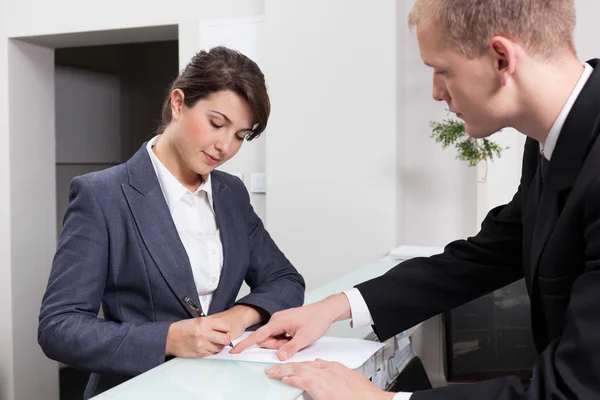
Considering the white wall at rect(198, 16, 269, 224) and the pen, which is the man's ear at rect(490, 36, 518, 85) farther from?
the white wall at rect(198, 16, 269, 224)

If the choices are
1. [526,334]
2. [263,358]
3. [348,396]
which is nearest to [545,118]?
[348,396]

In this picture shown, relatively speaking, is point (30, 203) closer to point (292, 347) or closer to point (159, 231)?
point (159, 231)

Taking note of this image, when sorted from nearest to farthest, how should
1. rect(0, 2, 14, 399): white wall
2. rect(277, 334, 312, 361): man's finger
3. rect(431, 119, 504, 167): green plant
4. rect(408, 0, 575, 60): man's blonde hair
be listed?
rect(408, 0, 575, 60): man's blonde hair, rect(277, 334, 312, 361): man's finger, rect(431, 119, 504, 167): green plant, rect(0, 2, 14, 399): white wall

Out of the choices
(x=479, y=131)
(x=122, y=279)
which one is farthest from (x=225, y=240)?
(x=479, y=131)

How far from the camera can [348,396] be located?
1.13m

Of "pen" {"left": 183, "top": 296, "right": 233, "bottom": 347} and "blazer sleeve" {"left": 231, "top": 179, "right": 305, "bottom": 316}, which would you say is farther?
"blazer sleeve" {"left": 231, "top": 179, "right": 305, "bottom": 316}

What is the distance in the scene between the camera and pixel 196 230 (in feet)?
5.69

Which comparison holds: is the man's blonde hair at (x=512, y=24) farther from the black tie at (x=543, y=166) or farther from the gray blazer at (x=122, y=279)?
the gray blazer at (x=122, y=279)

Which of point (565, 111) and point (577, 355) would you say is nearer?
point (577, 355)

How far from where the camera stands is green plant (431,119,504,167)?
3244 mm

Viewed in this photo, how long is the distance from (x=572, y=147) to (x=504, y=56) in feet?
0.59

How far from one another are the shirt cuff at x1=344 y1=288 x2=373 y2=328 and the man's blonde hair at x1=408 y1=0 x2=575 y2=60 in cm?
66

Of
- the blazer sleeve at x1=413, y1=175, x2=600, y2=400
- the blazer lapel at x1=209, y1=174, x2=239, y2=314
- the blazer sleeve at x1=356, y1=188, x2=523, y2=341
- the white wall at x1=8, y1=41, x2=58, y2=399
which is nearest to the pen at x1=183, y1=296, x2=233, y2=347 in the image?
the blazer lapel at x1=209, y1=174, x2=239, y2=314

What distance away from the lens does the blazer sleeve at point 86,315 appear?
4.63ft
